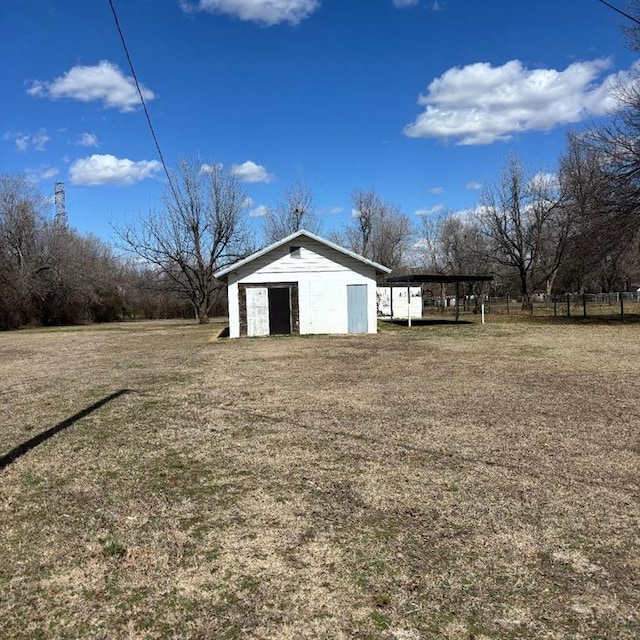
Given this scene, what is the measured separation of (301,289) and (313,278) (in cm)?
65

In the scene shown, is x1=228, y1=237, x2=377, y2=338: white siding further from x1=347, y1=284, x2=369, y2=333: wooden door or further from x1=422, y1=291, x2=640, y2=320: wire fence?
x1=422, y1=291, x2=640, y2=320: wire fence

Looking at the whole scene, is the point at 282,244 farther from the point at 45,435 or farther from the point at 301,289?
the point at 45,435

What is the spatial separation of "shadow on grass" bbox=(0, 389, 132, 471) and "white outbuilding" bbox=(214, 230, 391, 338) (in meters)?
13.2

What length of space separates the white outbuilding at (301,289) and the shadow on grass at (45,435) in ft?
43.2

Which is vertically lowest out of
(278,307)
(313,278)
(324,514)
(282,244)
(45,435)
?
(324,514)

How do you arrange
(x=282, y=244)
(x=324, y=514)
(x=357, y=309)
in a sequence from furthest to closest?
(x=357, y=309), (x=282, y=244), (x=324, y=514)

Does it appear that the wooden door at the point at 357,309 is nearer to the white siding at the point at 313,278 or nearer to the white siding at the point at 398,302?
the white siding at the point at 313,278

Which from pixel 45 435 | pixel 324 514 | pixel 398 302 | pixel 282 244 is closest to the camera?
pixel 324 514

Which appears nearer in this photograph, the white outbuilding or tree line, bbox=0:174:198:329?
the white outbuilding

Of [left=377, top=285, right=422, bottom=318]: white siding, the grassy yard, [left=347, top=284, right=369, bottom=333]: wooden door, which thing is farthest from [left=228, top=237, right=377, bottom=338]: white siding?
[left=377, top=285, right=422, bottom=318]: white siding

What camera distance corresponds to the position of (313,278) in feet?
72.0

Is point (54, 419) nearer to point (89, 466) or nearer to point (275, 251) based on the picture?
point (89, 466)

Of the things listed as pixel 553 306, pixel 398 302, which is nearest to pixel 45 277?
pixel 398 302

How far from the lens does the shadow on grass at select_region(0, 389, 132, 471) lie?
5.49 meters
